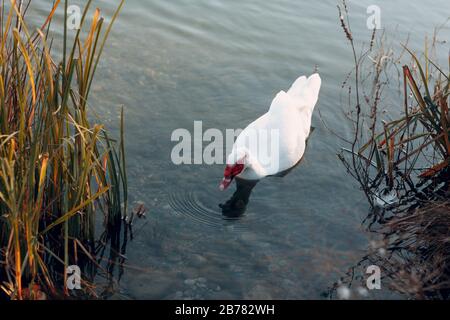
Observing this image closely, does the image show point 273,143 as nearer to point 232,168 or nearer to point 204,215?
point 232,168

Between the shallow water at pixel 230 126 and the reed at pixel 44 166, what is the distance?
0.64 m

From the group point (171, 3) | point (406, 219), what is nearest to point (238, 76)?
point (171, 3)

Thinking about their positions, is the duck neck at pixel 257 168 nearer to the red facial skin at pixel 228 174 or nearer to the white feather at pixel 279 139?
the white feather at pixel 279 139

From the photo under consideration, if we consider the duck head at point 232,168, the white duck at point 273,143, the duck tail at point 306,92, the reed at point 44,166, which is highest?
the duck tail at point 306,92

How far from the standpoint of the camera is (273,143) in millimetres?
6668

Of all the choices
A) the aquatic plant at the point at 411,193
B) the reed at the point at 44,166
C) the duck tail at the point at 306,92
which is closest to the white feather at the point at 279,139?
A: the duck tail at the point at 306,92

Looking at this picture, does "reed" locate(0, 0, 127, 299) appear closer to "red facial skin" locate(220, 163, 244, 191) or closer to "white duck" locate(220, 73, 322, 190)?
"red facial skin" locate(220, 163, 244, 191)

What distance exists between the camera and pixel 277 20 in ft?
32.2

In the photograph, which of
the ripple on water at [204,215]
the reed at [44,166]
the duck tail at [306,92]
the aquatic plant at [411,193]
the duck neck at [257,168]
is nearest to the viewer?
the reed at [44,166]

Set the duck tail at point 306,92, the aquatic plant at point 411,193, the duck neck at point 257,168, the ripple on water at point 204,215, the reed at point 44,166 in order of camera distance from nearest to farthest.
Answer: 1. the reed at point 44,166
2. the aquatic plant at point 411,193
3. the ripple on water at point 204,215
4. the duck neck at point 257,168
5. the duck tail at point 306,92

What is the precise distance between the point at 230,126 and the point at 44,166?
11.9 feet

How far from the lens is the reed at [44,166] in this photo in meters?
3.76

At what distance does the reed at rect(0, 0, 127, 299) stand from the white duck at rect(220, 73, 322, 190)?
76.8 inches
